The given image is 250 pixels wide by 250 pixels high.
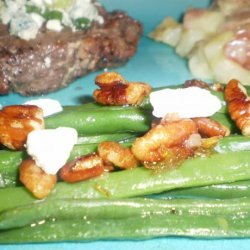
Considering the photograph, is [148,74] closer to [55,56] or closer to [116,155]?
[55,56]

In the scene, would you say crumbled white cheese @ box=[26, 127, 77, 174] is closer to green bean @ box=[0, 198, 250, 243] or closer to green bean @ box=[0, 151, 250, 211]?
green bean @ box=[0, 151, 250, 211]

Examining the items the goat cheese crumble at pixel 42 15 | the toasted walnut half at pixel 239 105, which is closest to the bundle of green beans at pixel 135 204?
the toasted walnut half at pixel 239 105

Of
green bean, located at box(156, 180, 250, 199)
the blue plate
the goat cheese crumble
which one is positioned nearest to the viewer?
the blue plate

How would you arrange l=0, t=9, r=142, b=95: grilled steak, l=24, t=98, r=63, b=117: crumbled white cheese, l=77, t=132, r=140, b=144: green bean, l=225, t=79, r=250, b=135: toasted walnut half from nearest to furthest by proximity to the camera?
l=225, t=79, r=250, b=135: toasted walnut half → l=77, t=132, r=140, b=144: green bean → l=24, t=98, r=63, b=117: crumbled white cheese → l=0, t=9, r=142, b=95: grilled steak

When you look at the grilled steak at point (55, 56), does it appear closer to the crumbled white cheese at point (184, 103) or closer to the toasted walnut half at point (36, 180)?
the crumbled white cheese at point (184, 103)

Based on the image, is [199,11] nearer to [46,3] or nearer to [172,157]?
[46,3]

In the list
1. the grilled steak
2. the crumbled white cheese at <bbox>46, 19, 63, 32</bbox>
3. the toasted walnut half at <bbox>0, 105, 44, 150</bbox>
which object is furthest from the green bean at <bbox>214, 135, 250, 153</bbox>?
the crumbled white cheese at <bbox>46, 19, 63, 32</bbox>

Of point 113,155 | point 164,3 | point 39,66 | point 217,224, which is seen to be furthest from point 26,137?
point 164,3

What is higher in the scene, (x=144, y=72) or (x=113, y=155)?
(x=113, y=155)
